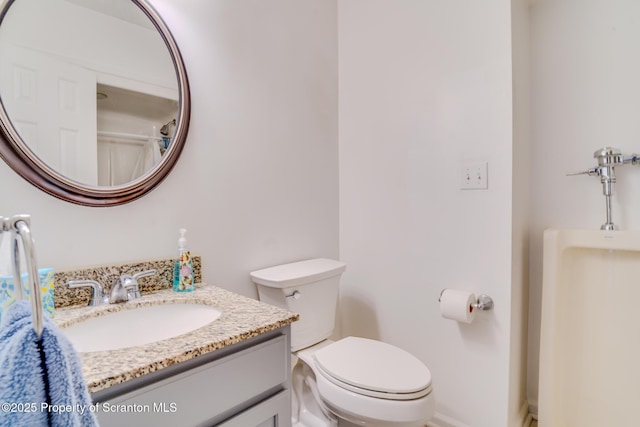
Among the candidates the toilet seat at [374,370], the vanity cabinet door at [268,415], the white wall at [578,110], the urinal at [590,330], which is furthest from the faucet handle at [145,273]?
the white wall at [578,110]

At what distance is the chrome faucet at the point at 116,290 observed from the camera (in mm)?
926

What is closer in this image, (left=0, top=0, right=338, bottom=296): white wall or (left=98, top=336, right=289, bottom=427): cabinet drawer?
(left=98, top=336, right=289, bottom=427): cabinet drawer

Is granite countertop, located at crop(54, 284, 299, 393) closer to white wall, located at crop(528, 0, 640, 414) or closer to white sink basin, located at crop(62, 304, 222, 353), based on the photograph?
white sink basin, located at crop(62, 304, 222, 353)

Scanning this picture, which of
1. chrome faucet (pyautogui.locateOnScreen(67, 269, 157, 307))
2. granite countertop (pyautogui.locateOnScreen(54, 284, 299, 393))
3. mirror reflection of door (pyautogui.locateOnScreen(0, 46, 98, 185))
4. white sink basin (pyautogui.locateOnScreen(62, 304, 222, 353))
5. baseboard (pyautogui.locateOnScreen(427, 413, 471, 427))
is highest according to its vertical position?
mirror reflection of door (pyautogui.locateOnScreen(0, 46, 98, 185))

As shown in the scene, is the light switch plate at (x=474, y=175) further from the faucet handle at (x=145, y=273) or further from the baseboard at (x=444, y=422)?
the faucet handle at (x=145, y=273)

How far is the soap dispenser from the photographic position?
1076mm

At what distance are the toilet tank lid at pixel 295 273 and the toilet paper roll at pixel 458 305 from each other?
18.1 inches

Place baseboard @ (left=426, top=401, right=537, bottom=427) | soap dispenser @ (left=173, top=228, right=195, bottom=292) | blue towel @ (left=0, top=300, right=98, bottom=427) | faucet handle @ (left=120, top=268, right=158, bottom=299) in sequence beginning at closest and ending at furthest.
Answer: blue towel @ (left=0, top=300, right=98, bottom=427) → faucet handle @ (left=120, top=268, right=158, bottom=299) → soap dispenser @ (left=173, top=228, right=195, bottom=292) → baseboard @ (left=426, top=401, right=537, bottom=427)

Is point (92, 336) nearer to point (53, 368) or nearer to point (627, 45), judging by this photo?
point (53, 368)

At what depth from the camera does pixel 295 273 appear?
1.35 metres

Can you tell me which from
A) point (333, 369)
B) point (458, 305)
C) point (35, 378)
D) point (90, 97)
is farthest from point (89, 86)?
point (458, 305)

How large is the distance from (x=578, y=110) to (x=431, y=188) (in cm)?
69

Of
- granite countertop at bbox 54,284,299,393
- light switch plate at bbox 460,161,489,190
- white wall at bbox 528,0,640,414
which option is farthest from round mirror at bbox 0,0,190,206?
white wall at bbox 528,0,640,414

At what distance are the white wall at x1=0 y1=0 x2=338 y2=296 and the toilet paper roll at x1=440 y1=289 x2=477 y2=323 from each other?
67 centimetres
